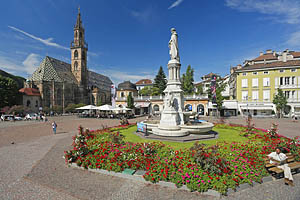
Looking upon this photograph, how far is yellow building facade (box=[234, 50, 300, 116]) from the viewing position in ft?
93.4

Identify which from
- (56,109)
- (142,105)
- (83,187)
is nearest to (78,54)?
(56,109)

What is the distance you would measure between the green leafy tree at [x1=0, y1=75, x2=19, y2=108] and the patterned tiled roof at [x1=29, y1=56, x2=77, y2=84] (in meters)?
11.7

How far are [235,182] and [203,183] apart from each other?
1.02 meters

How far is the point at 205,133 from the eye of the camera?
35.2 feet

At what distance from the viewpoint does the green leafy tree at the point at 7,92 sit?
34.7 meters

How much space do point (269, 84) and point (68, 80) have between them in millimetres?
64798

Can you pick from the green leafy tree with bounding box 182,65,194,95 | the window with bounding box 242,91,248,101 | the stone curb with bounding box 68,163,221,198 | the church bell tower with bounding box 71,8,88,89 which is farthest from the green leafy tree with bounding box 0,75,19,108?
the window with bounding box 242,91,248,101

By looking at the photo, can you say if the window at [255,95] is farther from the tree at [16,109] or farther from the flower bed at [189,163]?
the tree at [16,109]

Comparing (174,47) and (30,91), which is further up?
(174,47)

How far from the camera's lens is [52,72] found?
→ 5297 cm

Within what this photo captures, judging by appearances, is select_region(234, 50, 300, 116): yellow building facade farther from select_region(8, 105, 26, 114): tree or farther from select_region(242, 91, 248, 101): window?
select_region(8, 105, 26, 114): tree

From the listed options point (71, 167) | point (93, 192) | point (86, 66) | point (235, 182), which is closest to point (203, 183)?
point (235, 182)

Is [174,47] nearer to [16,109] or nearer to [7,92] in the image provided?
[16,109]

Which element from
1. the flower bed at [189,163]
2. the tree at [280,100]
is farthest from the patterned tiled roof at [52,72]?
the tree at [280,100]
